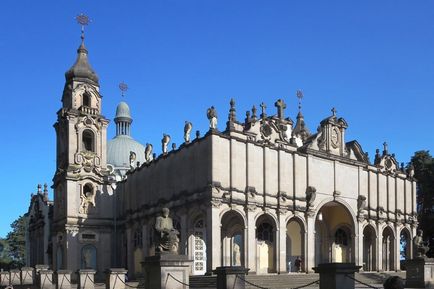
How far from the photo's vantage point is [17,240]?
84625mm

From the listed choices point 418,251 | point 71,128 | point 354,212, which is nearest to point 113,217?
point 71,128

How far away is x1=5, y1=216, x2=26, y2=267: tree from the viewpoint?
83.9 metres

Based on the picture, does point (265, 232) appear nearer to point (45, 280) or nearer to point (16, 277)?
point (45, 280)

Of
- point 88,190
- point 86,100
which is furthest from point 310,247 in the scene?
point 86,100

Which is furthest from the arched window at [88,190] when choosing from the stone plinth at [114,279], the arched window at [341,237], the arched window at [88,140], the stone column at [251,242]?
the stone plinth at [114,279]

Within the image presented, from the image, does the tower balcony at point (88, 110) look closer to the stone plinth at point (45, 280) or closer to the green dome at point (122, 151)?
the green dome at point (122, 151)

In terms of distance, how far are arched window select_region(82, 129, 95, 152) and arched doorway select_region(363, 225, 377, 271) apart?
24.7 metres

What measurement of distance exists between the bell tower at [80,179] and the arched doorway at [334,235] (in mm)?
18338

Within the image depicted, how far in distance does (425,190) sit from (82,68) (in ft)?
114

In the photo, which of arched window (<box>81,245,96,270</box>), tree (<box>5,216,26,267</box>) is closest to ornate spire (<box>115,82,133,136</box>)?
tree (<box>5,216,26,267</box>)

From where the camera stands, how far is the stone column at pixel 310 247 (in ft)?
136

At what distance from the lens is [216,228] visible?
36.4 meters

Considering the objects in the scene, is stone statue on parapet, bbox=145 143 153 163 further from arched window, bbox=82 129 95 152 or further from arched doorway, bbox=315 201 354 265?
A: arched doorway, bbox=315 201 354 265

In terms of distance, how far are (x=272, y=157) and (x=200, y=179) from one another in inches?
226
